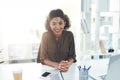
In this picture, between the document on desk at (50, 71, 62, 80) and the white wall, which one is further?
the white wall

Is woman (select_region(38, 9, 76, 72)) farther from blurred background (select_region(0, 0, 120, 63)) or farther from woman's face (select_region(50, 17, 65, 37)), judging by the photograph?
blurred background (select_region(0, 0, 120, 63))

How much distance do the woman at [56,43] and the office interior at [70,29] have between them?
0.77 m

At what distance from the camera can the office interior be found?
3.11 meters

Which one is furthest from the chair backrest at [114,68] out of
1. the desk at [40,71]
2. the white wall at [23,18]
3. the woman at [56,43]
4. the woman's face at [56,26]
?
the white wall at [23,18]

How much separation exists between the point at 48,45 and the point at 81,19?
1.16m

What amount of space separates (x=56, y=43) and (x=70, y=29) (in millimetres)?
985

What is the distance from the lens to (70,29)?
3264 mm

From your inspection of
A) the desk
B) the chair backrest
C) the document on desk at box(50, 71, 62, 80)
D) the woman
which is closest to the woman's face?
the woman

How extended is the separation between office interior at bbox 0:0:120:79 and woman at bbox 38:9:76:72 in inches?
→ 30.4

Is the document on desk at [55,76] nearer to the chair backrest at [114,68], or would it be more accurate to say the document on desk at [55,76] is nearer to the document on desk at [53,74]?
the document on desk at [53,74]

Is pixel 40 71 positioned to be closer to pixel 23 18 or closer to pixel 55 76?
pixel 55 76

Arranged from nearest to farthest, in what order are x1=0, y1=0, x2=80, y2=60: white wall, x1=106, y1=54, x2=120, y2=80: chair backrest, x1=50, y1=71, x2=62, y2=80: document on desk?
1. x1=106, y1=54, x2=120, y2=80: chair backrest
2. x1=50, y1=71, x2=62, y2=80: document on desk
3. x1=0, y1=0, x2=80, y2=60: white wall

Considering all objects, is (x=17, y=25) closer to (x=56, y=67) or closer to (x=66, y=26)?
(x=66, y=26)

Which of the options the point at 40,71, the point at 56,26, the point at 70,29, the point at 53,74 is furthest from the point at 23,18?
the point at 53,74
